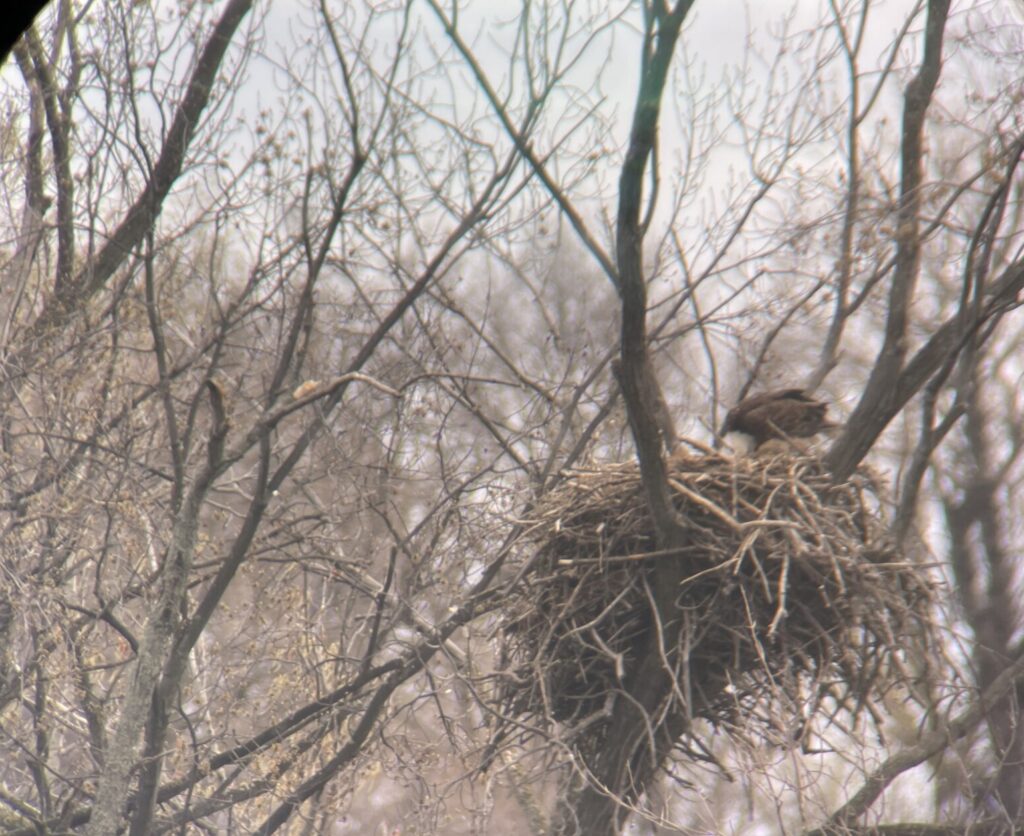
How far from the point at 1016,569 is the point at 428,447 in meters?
7.22

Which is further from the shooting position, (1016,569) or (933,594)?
(1016,569)

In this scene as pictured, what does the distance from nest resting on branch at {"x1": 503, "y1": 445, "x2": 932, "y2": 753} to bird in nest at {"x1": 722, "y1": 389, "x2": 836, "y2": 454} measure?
440 mm

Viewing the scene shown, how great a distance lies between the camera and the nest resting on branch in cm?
421

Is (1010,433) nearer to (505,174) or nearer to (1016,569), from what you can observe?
(1016,569)

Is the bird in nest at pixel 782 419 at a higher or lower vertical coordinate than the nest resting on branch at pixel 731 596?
higher

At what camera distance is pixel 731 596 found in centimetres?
444

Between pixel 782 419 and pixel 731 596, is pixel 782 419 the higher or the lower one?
the higher one

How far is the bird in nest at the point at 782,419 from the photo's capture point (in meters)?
5.07

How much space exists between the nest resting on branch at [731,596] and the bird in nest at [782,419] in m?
0.44

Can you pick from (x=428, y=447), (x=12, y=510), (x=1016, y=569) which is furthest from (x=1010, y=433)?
(x=12, y=510)

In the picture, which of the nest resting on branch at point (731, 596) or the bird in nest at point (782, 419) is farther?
the bird in nest at point (782, 419)

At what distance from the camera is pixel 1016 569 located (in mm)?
12227

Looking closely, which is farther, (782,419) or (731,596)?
(782,419)

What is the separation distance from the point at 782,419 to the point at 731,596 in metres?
1.00
